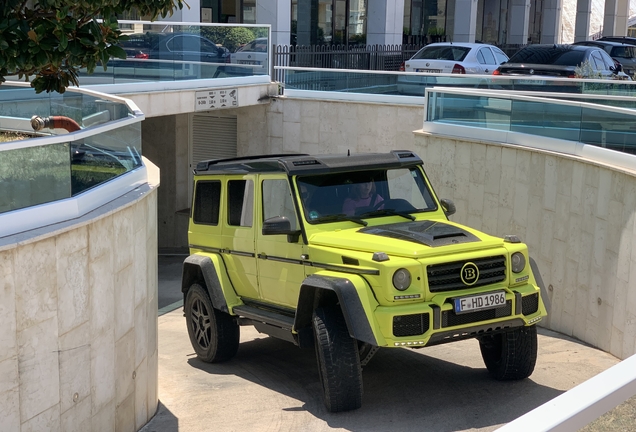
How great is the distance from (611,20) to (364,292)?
50.7 meters

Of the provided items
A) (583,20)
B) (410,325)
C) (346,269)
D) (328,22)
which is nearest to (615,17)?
(583,20)

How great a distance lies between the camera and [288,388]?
917 cm

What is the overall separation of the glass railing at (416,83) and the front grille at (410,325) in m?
7.83

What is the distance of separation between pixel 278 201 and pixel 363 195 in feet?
2.74

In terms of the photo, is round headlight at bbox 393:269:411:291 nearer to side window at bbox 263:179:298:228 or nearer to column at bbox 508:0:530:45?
side window at bbox 263:179:298:228

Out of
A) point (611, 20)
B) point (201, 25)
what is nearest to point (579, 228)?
point (201, 25)

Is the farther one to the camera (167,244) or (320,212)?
(167,244)

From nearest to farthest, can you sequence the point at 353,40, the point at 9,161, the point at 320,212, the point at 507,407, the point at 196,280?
the point at 9,161, the point at 507,407, the point at 320,212, the point at 196,280, the point at 353,40

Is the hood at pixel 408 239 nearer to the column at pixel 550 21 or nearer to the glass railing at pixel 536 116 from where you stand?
the glass railing at pixel 536 116

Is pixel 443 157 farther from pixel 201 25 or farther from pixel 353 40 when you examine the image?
pixel 353 40

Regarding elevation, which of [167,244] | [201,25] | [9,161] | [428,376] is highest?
[201,25]

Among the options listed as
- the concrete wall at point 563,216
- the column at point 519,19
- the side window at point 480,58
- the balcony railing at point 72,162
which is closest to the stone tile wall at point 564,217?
the concrete wall at point 563,216

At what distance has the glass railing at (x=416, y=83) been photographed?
1464 cm

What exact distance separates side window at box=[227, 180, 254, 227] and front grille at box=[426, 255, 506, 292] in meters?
2.45
